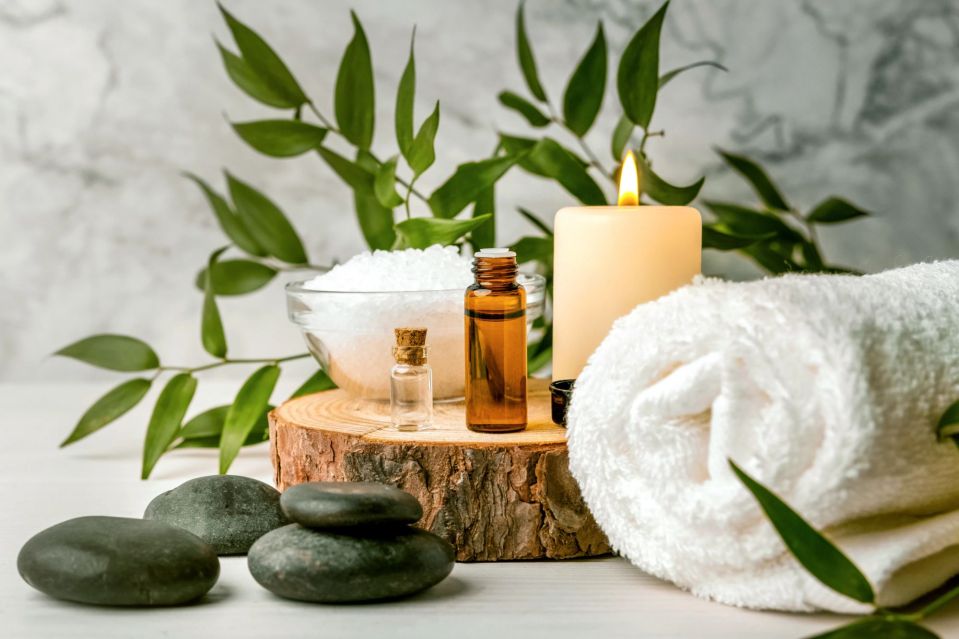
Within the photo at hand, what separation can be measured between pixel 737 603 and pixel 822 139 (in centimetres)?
82

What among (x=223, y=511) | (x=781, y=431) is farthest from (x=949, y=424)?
(x=223, y=511)

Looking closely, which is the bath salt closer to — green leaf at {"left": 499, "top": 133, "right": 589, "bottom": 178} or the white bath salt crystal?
the white bath salt crystal

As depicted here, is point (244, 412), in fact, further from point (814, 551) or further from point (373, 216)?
point (814, 551)

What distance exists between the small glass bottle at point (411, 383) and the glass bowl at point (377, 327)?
48mm

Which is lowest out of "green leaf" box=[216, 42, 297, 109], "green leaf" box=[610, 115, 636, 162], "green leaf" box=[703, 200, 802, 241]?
"green leaf" box=[703, 200, 802, 241]

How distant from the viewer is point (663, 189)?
3.14 ft

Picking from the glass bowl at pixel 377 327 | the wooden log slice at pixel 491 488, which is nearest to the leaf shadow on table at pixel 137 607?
the wooden log slice at pixel 491 488

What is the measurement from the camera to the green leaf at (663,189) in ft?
3.09

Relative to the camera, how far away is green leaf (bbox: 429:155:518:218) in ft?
3.36

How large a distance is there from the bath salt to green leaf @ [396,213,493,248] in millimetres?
16

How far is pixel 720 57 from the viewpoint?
1318 mm

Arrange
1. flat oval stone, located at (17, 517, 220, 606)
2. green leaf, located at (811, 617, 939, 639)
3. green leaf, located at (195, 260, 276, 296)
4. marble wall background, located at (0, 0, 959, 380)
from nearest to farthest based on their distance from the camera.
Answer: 1. green leaf, located at (811, 617, 939, 639)
2. flat oval stone, located at (17, 517, 220, 606)
3. green leaf, located at (195, 260, 276, 296)
4. marble wall background, located at (0, 0, 959, 380)

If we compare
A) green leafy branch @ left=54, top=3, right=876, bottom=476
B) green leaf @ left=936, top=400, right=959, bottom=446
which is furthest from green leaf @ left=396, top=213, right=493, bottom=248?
green leaf @ left=936, top=400, right=959, bottom=446

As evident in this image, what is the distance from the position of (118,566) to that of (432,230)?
0.42m
